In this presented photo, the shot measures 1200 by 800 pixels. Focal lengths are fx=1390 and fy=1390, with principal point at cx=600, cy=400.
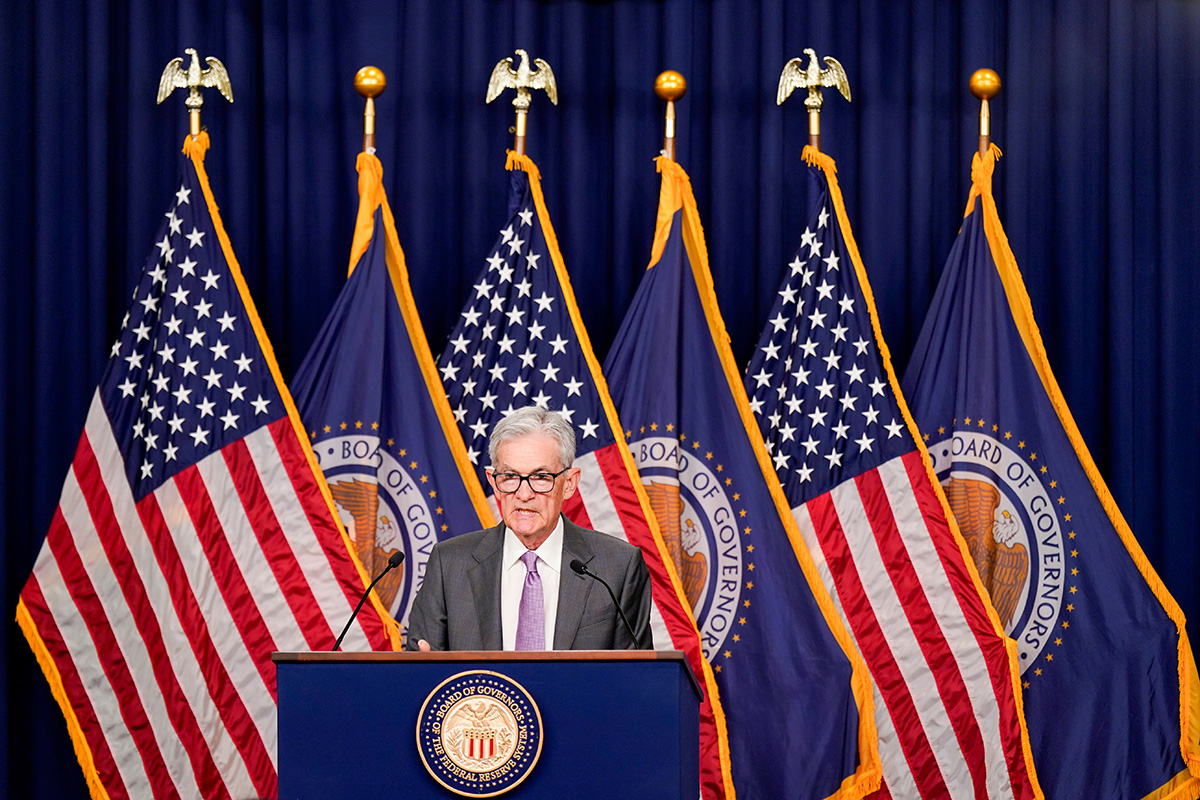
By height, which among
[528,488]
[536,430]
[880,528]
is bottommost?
[880,528]

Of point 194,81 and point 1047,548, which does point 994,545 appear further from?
point 194,81

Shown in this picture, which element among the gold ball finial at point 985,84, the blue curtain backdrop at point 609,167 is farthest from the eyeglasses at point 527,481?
the gold ball finial at point 985,84

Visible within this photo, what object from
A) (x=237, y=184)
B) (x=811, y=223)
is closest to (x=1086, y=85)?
A: (x=811, y=223)

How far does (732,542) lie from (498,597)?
1903 millimetres

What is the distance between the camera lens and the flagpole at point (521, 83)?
5141 millimetres

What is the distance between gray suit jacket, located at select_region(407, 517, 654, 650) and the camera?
3082mm

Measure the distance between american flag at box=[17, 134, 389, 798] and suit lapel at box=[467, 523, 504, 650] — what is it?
158cm

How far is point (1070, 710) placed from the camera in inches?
191

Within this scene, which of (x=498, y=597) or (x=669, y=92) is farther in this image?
(x=669, y=92)

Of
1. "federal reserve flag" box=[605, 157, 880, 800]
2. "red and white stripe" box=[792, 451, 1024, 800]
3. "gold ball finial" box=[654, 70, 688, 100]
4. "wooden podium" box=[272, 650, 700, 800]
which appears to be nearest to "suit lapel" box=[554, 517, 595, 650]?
"wooden podium" box=[272, 650, 700, 800]

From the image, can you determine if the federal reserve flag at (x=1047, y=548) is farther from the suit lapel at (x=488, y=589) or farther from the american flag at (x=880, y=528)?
the suit lapel at (x=488, y=589)

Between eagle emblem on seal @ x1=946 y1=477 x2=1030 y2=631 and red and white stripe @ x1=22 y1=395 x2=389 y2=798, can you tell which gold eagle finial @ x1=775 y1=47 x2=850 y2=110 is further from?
red and white stripe @ x1=22 y1=395 x2=389 y2=798

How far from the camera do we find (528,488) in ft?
10.2

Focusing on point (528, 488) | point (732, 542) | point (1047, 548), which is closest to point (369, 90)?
point (732, 542)
